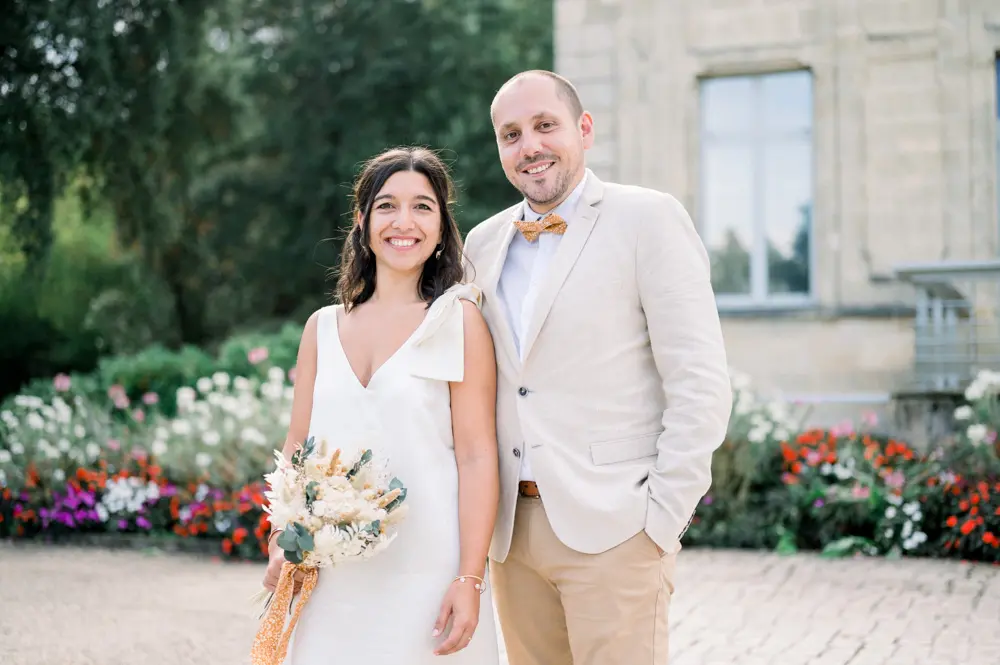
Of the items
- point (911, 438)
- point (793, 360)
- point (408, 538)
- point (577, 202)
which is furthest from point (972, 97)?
point (408, 538)

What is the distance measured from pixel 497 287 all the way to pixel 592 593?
3.06 ft

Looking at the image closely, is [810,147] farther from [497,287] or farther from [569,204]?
[497,287]

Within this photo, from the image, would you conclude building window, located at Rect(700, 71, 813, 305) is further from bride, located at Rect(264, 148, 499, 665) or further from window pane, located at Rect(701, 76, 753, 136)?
bride, located at Rect(264, 148, 499, 665)

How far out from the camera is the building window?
11.2 m

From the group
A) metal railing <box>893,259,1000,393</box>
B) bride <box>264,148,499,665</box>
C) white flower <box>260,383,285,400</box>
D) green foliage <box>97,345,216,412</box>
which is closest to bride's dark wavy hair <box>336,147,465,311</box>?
bride <box>264,148,499,665</box>

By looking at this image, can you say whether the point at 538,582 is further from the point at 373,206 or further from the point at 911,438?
the point at 911,438

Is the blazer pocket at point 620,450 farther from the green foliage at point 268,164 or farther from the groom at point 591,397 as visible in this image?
the green foliage at point 268,164

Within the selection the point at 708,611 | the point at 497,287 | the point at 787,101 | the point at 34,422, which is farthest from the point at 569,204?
the point at 787,101

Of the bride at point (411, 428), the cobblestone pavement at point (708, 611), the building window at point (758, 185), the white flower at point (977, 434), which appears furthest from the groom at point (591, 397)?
the building window at point (758, 185)

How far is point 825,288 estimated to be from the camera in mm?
11008

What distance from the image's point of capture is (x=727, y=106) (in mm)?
11484

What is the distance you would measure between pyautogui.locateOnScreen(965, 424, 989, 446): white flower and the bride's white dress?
5.92m

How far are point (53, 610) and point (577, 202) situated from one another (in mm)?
4841

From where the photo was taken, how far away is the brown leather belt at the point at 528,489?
300 cm
